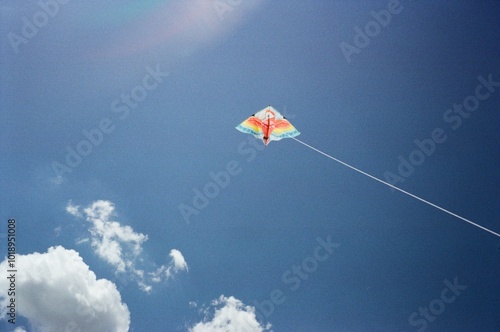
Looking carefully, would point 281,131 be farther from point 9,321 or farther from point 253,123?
point 9,321

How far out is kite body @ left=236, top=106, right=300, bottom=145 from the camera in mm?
15141

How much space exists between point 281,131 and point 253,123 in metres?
1.59

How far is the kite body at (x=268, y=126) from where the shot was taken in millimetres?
15141

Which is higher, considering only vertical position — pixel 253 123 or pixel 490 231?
pixel 253 123

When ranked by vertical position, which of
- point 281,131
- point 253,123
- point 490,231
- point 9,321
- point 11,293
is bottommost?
point 490,231

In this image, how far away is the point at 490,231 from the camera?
606 cm

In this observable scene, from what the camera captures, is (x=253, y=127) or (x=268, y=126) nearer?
(x=268, y=126)

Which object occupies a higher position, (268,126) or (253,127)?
(253,127)

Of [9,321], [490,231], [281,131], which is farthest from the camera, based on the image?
[281,131]

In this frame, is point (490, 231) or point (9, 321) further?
point (9, 321)

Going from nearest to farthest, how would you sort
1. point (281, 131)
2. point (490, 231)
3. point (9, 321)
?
point (490, 231) → point (9, 321) → point (281, 131)

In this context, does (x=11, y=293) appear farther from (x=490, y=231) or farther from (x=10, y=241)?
(x=490, y=231)

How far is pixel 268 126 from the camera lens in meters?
15.1

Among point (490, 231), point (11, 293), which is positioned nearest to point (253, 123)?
point (490, 231)
